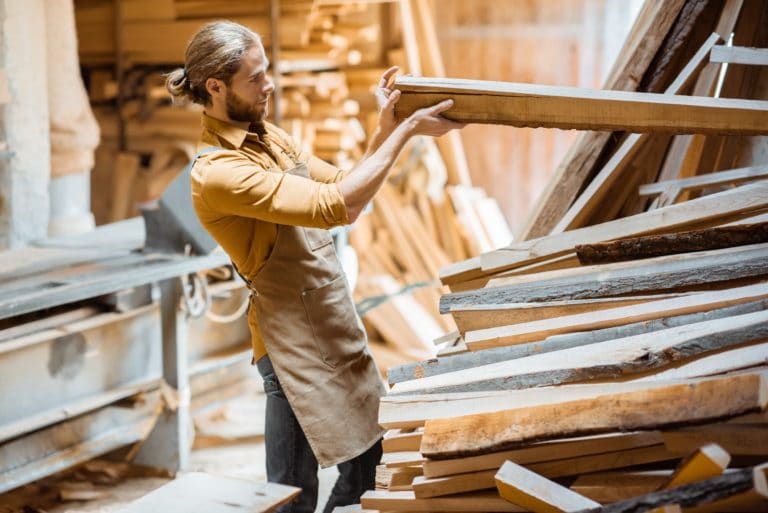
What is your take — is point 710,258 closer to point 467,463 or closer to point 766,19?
point 467,463

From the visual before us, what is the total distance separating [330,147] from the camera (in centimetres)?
914

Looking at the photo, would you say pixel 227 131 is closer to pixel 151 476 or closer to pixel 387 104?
pixel 387 104

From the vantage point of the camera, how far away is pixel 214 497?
3125 mm

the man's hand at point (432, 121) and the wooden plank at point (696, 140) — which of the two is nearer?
the man's hand at point (432, 121)

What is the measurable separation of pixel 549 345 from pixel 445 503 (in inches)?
21.9

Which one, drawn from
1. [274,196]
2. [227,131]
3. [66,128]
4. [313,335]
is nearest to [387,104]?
[274,196]

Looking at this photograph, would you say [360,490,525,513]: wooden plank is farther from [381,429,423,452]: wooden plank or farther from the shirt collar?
the shirt collar

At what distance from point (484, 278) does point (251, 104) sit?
3.30 feet

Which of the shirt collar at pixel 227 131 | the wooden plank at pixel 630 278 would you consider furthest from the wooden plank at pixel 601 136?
the shirt collar at pixel 227 131

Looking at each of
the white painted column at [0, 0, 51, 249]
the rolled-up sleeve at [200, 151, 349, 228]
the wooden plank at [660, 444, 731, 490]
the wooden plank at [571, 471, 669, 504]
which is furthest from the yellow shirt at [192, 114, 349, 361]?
the white painted column at [0, 0, 51, 249]

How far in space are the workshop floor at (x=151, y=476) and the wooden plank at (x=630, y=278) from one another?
2.58m

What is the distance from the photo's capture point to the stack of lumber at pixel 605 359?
239 cm

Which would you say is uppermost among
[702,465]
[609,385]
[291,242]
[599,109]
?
[599,109]

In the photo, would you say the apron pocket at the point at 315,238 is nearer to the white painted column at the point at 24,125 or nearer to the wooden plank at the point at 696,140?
the wooden plank at the point at 696,140
